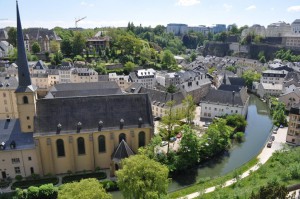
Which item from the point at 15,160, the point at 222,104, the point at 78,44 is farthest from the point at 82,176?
the point at 78,44

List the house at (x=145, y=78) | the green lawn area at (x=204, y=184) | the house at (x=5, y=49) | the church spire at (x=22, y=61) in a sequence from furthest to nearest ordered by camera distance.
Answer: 1. the house at (x=5, y=49)
2. the house at (x=145, y=78)
3. the church spire at (x=22, y=61)
4. the green lawn area at (x=204, y=184)

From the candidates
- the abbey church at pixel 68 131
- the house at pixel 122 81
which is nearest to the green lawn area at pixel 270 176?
the abbey church at pixel 68 131

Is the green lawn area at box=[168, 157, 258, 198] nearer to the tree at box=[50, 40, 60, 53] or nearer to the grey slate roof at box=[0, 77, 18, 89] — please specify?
the grey slate roof at box=[0, 77, 18, 89]

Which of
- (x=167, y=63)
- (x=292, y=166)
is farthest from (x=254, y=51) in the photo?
(x=292, y=166)

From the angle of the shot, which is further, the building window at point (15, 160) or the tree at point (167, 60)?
the tree at point (167, 60)

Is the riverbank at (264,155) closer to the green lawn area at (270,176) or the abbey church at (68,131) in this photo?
the green lawn area at (270,176)

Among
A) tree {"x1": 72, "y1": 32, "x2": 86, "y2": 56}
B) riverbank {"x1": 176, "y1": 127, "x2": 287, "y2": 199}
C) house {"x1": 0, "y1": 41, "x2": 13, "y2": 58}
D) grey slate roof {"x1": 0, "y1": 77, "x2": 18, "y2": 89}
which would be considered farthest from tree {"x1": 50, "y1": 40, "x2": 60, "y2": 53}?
riverbank {"x1": 176, "y1": 127, "x2": 287, "y2": 199}
